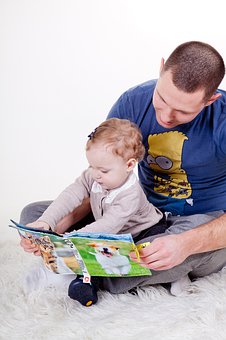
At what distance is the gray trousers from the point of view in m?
2.25

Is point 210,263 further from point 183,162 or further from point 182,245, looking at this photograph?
point 183,162

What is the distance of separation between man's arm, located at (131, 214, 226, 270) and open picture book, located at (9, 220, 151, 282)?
0.14 feet

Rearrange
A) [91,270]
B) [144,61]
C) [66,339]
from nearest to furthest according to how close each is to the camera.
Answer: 1. [66,339]
2. [91,270]
3. [144,61]

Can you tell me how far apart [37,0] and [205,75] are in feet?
5.95

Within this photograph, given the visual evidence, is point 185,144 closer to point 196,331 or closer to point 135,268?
point 135,268

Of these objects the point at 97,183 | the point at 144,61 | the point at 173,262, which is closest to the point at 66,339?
the point at 173,262

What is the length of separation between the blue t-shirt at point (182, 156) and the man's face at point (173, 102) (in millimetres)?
133

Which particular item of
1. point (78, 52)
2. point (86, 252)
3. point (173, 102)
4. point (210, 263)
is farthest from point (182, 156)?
point (78, 52)

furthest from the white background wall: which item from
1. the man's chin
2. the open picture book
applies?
the open picture book

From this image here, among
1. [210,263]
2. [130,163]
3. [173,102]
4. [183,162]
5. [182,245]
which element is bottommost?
[210,263]

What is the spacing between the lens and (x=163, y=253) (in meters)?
2.10

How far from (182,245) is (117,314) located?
0.99 ft

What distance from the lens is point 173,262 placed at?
6.95 ft

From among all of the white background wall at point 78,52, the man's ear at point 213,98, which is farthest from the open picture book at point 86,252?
the white background wall at point 78,52
